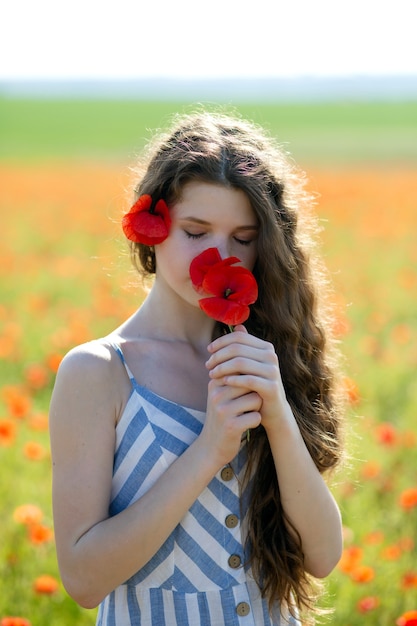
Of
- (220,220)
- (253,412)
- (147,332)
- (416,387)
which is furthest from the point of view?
(416,387)

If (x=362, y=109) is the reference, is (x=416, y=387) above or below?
above

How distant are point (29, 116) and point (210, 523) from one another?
164ft

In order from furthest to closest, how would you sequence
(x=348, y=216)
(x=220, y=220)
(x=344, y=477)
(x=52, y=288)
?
(x=348, y=216), (x=52, y=288), (x=344, y=477), (x=220, y=220)

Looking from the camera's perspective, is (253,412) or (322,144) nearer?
(253,412)

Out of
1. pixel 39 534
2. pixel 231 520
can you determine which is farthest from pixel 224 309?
pixel 39 534

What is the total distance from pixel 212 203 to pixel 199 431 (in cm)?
52

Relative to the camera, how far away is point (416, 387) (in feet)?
17.6

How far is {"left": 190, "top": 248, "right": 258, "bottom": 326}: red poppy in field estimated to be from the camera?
1.83m

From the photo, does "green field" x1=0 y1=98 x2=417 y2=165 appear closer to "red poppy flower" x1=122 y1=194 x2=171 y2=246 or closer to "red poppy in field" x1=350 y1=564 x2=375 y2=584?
"red poppy in field" x1=350 y1=564 x2=375 y2=584

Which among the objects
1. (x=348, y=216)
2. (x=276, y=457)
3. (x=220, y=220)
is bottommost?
(x=348, y=216)

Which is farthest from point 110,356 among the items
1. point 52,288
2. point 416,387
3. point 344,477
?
point 52,288

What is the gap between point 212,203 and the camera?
205 cm

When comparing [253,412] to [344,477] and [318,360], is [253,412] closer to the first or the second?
[318,360]

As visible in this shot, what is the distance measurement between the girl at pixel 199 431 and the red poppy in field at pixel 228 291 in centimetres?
6
